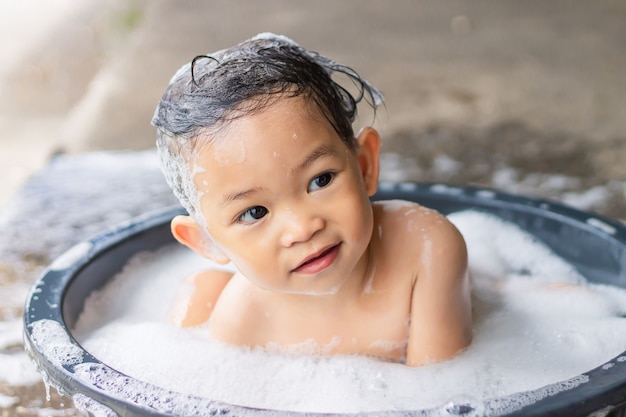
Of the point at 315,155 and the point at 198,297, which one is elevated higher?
the point at 315,155

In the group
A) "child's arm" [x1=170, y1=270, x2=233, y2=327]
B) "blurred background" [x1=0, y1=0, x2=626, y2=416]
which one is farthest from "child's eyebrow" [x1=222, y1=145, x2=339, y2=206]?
"blurred background" [x1=0, y1=0, x2=626, y2=416]

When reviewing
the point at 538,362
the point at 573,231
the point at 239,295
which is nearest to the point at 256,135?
the point at 239,295

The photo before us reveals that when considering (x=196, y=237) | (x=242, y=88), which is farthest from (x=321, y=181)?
(x=196, y=237)

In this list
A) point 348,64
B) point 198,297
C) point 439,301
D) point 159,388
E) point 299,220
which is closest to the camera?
point 159,388

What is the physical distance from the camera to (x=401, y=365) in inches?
46.9

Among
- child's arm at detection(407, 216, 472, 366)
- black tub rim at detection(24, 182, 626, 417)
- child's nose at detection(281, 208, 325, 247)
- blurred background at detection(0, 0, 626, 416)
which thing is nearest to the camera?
black tub rim at detection(24, 182, 626, 417)

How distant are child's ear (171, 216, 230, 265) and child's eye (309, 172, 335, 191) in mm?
233

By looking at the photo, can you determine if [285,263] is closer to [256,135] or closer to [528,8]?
[256,135]

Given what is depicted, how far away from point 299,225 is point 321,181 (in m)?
0.08

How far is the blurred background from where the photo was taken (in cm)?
257

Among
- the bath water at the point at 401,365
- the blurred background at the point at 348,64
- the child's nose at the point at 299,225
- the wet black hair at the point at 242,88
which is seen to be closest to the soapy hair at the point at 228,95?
the wet black hair at the point at 242,88

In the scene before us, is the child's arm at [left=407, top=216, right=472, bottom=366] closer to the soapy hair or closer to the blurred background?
the soapy hair

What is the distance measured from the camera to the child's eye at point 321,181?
1075 millimetres

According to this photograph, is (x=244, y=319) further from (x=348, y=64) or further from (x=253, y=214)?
(x=348, y=64)
